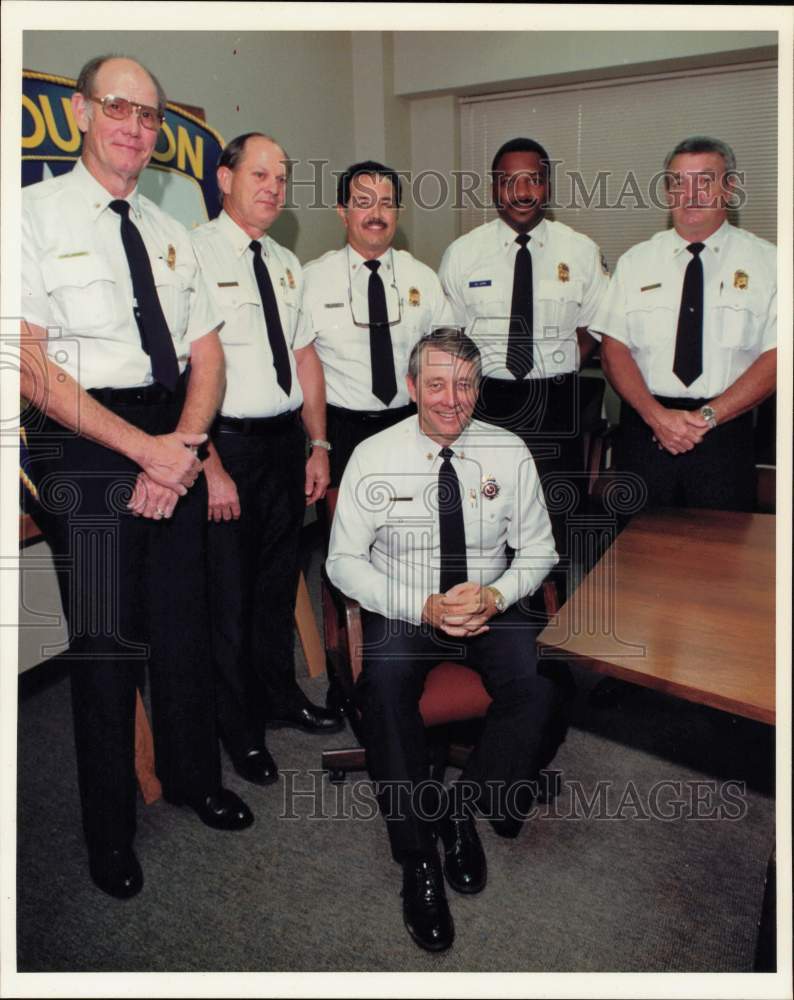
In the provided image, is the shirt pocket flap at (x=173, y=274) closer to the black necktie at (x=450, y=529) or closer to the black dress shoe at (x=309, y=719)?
the black necktie at (x=450, y=529)

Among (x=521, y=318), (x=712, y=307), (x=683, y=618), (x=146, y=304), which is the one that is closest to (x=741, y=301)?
(x=712, y=307)

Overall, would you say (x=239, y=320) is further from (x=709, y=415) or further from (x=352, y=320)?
(x=709, y=415)

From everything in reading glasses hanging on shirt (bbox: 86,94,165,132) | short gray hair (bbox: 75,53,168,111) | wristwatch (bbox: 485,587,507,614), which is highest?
short gray hair (bbox: 75,53,168,111)

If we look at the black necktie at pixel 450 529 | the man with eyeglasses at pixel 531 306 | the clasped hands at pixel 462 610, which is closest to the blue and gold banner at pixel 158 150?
the man with eyeglasses at pixel 531 306

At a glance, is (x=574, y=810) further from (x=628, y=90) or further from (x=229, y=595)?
(x=628, y=90)

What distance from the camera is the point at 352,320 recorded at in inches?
108

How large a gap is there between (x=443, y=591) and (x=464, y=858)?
0.66 metres

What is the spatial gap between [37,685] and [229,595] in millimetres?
1008

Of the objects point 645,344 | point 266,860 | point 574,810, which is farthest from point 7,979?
point 645,344

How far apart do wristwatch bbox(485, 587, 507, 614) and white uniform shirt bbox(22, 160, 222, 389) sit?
3.22 ft

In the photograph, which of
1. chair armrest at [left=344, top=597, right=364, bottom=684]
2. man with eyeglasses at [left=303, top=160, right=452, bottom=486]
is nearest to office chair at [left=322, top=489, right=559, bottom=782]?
chair armrest at [left=344, top=597, right=364, bottom=684]

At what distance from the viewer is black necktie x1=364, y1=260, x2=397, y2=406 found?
9.02 feet

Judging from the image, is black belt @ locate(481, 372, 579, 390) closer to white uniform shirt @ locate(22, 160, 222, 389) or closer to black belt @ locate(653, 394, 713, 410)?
black belt @ locate(653, 394, 713, 410)

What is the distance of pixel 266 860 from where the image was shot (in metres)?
2.05
